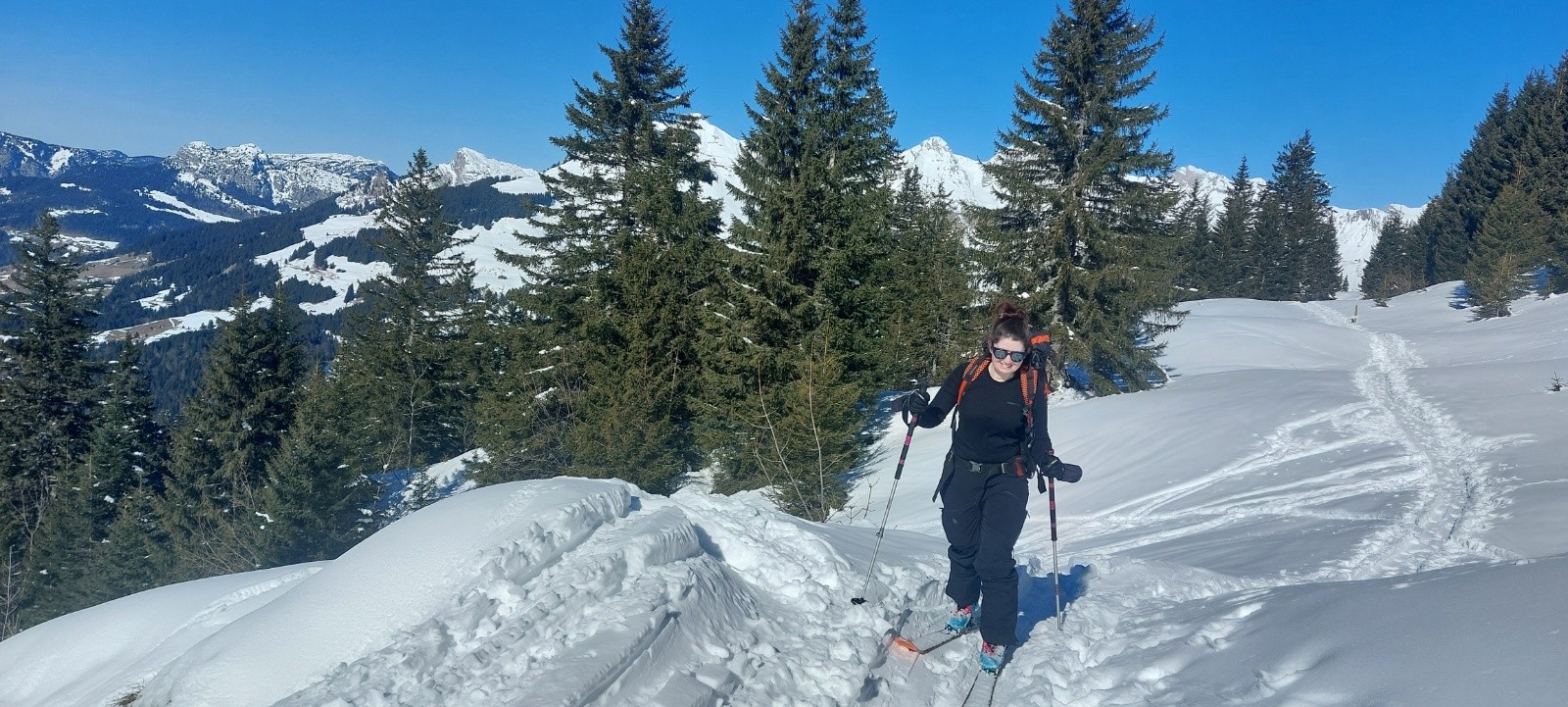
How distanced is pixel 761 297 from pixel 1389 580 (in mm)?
12490

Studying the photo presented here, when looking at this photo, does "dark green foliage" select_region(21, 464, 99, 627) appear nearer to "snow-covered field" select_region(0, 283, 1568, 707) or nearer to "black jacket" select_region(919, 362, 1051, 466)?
"snow-covered field" select_region(0, 283, 1568, 707)

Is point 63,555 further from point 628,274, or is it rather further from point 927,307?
point 927,307

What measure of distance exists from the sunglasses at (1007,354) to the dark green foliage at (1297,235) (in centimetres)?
6033

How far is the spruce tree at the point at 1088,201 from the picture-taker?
63.6 ft

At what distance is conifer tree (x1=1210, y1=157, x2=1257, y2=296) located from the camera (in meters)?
54.7

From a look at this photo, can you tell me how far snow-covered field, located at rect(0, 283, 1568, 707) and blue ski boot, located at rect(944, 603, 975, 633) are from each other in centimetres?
13

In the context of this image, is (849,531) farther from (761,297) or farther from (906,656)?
(761,297)

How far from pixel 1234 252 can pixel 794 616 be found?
62227 millimetres

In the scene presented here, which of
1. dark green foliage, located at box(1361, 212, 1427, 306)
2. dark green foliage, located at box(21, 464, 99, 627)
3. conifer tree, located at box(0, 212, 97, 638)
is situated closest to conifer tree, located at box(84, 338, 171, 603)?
dark green foliage, located at box(21, 464, 99, 627)

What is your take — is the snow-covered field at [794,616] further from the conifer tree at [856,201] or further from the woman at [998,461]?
the conifer tree at [856,201]

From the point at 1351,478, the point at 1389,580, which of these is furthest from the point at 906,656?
the point at 1351,478

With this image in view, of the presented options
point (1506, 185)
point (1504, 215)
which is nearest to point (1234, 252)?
point (1506, 185)

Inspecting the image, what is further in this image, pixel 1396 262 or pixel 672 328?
pixel 1396 262

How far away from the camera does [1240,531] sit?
8.20 metres
